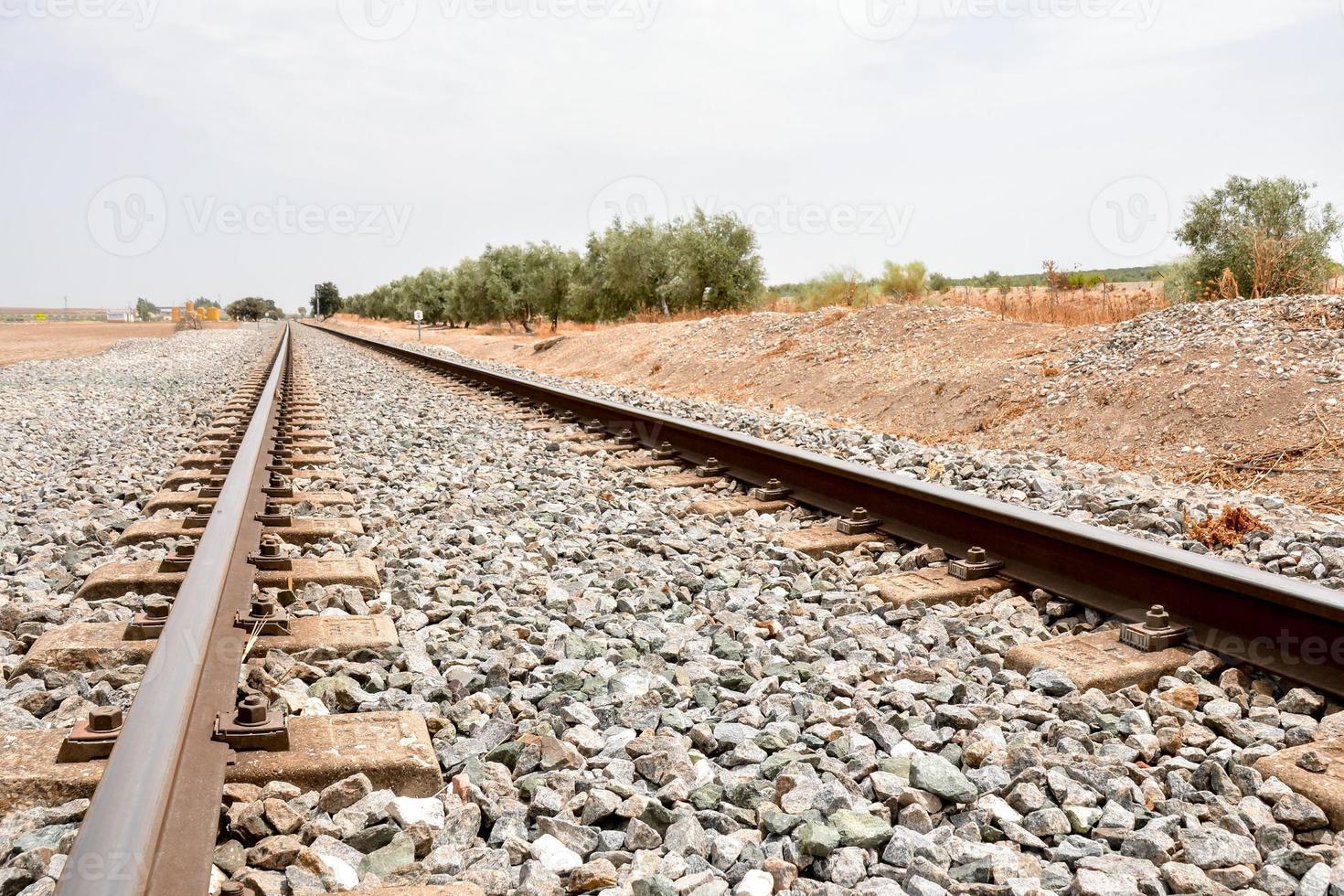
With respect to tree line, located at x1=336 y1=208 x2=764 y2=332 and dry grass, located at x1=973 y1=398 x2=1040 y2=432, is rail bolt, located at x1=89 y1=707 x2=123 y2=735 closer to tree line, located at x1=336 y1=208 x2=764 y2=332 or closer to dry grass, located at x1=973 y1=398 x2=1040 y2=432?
dry grass, located at x1=973 y1=398 x2=1040 y2=432

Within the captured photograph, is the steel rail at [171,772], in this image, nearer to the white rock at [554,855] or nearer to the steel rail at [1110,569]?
the white rock at [554,855]

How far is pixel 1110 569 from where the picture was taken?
3.71 meters

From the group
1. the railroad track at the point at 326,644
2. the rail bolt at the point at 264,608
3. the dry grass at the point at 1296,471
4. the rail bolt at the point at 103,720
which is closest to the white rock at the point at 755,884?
the railroad track at the point at 326,644

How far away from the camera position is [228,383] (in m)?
16.0

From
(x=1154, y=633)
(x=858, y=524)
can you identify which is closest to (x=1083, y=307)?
(x=858, y=524)

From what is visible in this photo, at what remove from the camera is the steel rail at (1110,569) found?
2.96m

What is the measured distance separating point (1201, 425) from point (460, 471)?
588 centimetres

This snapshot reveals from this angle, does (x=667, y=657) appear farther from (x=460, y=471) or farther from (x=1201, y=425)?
(x=1201, y=425)

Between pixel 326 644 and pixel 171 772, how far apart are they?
117cm

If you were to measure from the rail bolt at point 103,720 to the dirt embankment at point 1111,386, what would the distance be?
6413 millimetres

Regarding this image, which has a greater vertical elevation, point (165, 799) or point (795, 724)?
point (165, 799)

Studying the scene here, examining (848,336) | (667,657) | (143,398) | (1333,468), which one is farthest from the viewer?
(848,336)

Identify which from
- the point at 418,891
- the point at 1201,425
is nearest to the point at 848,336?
the point at 1201,425

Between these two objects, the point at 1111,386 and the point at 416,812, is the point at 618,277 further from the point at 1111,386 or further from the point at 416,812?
the point at 416,812
